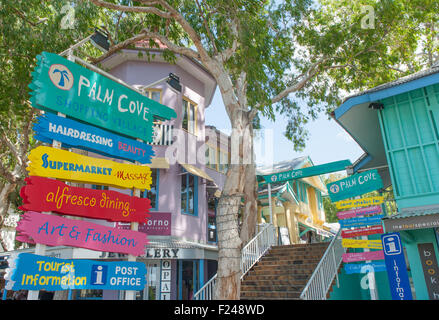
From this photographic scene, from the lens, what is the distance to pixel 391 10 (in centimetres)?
1196

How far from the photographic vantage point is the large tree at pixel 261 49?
7832mm

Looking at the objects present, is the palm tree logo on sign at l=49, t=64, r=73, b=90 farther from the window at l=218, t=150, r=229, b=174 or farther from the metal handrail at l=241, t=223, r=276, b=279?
the window at l=218, t=150, r=229, b=174

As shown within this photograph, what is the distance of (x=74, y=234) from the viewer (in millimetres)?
5168

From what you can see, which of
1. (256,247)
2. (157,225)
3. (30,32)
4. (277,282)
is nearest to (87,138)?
(30,32)

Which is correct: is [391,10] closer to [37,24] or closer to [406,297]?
[406,297]

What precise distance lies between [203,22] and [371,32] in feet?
22.6

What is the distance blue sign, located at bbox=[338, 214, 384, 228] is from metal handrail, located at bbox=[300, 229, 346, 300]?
1831 millimetres

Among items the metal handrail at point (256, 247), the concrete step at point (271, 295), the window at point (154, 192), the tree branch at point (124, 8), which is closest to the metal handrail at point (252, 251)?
the metal handrail at point (256, 247)

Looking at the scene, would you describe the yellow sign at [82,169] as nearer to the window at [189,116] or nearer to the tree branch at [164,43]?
the tree branch at [164,43]

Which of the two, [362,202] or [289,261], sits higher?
[362,202]

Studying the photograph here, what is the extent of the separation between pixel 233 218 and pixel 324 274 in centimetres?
484

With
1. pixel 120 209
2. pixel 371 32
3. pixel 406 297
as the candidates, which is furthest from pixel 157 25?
pixel 406 297

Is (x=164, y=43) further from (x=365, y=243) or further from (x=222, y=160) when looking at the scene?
(x=222, y=160)

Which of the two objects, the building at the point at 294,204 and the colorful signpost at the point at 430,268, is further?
the building at the point at 294,204
